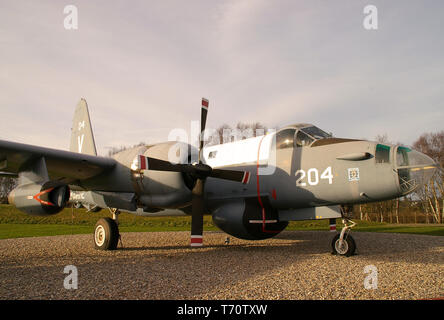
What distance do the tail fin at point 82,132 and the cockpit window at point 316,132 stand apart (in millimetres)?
9685

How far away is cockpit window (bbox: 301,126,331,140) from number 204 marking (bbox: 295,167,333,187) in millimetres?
1156

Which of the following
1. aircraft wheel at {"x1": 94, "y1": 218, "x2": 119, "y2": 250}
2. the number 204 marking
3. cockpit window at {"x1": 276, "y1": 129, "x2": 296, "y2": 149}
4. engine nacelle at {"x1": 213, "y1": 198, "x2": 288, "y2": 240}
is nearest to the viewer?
the number 204 marking

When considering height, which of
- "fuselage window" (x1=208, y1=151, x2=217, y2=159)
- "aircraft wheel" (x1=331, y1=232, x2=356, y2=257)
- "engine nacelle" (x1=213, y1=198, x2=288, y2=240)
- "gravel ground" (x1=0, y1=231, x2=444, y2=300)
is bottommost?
"gravel ground" (x1=0, y1=231, x2=444, y2=300)

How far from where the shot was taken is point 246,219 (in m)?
9.48

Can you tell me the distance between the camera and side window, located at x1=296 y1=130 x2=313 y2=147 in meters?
9.13

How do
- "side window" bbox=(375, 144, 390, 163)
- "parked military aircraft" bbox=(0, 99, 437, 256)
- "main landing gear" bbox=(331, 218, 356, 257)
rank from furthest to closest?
"main landing gear" bbox=(331, 218, 356, 257), "parked military aircraft" bbox=(0, 99, 437, 256), "side window" bbox=(375, 144, 390, 163)

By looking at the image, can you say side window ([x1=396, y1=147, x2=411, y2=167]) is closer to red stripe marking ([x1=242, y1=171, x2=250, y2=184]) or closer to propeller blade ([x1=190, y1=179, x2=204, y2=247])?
red stripe marking ([x1=242, y1=171, x2=250, y2=184])

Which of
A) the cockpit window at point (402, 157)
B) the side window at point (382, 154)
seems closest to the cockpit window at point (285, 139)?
the side window at point (382, 154)

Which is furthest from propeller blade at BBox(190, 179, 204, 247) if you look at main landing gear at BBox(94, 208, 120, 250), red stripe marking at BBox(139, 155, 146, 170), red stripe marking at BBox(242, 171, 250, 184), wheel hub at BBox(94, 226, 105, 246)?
wheel hub at BBox(94, 226, 105, 246)

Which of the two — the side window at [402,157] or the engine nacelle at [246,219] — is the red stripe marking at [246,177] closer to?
the engine nacelle at [246,219]

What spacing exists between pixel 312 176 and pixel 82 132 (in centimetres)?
1130
